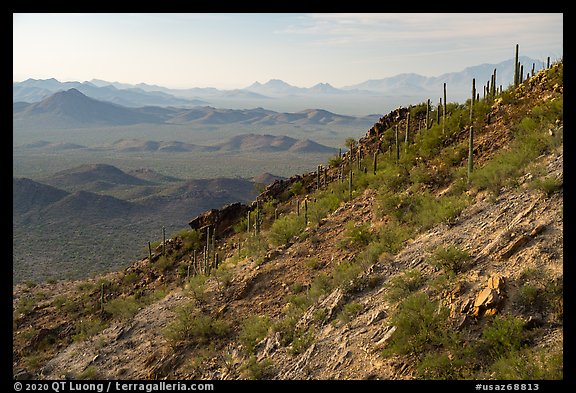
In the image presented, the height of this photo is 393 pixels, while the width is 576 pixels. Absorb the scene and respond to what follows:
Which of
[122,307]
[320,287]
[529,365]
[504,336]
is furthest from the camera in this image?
[122,307]

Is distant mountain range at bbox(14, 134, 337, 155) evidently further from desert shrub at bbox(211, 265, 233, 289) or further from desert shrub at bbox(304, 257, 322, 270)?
desert shrub at bbox(304, 257, 322, 270)

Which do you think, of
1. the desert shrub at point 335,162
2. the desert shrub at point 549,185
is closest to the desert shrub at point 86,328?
the desert shrub at point 335,162

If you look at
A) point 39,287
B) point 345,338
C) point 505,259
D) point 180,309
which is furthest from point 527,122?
point 39,287

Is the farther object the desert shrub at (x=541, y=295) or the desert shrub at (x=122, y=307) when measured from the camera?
the desert shrub at (x=122, y=307)

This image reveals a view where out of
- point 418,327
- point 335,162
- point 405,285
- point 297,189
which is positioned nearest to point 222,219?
point 297,189

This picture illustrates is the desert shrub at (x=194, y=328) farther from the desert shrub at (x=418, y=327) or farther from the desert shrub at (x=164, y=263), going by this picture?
the desert shrub at (x=164, y=263)

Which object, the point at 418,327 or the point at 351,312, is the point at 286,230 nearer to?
the point at 351,312

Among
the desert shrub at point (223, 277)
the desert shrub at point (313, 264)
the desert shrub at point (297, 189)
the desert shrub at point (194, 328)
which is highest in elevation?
the desert shrub at point (297, 189)

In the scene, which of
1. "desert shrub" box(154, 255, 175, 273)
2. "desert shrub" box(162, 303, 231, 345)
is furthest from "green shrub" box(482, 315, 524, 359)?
"desert shrub" box(154, 255, 175, 273)

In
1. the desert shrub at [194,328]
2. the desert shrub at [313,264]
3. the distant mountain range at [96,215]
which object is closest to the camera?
the desert shrub at [194,328]
